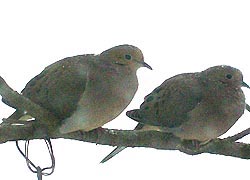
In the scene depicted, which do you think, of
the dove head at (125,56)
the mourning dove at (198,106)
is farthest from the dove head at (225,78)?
the dove head at (125,56)

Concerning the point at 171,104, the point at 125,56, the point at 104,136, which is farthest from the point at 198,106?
the point at 104,136

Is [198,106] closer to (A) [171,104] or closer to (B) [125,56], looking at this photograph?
(A) [171,104]

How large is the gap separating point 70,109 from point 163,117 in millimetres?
662

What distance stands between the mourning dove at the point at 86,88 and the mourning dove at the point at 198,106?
19 centimetres

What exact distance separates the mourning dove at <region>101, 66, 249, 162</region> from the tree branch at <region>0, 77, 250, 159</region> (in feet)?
0.30

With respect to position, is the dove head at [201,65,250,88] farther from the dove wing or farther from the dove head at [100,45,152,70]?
the dove head at [100,45,152,70]

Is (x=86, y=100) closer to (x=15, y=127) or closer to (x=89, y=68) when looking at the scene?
(x=89, y=68)

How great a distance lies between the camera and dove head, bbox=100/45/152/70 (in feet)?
11.6

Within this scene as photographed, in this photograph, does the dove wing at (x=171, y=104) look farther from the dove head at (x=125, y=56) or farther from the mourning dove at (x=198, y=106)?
the dove head at (x=125, y=56)

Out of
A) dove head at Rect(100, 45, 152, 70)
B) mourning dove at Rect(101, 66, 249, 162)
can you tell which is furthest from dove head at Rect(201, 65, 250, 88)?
dove head at Rect(100, 45, 152, 70)

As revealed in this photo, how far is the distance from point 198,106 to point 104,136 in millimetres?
704

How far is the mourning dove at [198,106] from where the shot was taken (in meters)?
3.56

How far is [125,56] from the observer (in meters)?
3.56

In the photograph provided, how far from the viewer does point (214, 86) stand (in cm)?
369
